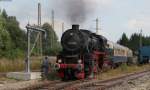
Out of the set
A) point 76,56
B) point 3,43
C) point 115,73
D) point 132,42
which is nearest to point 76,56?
point 76,56

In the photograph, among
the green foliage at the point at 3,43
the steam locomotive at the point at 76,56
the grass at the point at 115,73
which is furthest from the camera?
the green foliage at the point at 3,43

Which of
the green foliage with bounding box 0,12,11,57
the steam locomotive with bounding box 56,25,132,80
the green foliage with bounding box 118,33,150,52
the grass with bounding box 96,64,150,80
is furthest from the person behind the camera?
the green foliage with bounding box 118,33,150,52

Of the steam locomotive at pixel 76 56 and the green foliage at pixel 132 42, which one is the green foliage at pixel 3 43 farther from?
the green foliage at pixel 132 42

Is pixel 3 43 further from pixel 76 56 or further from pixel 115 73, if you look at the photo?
pixel 76 56

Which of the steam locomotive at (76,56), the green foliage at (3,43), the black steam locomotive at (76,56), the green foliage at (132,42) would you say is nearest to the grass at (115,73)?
the steam locomotive at (76,56)

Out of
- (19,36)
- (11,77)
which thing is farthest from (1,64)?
(19,36)

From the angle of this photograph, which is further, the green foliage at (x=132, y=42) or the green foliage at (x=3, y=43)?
the green foliage at (x=132, y=42)

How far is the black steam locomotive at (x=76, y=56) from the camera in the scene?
2534 centimetres

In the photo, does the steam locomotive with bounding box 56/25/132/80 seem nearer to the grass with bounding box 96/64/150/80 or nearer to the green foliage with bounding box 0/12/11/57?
the grass with bounding box 96/64/150/80

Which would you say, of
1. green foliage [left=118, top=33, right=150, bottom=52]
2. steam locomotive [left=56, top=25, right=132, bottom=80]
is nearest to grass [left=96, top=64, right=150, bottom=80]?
steam locomotive [left=56, top=25, right=132, bottom=80]

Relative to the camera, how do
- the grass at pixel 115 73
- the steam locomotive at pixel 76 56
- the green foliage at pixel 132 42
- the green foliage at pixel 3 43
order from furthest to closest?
the green foliage at pixel 132 42
the green foliage at pixel 3 43
the grass at pixel 115 73
the steam locomotive at pixel 76 56

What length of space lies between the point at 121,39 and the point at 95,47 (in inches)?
3476

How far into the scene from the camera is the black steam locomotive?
2534 centimetres

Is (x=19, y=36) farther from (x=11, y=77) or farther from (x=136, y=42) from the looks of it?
(x=11, y=77)
